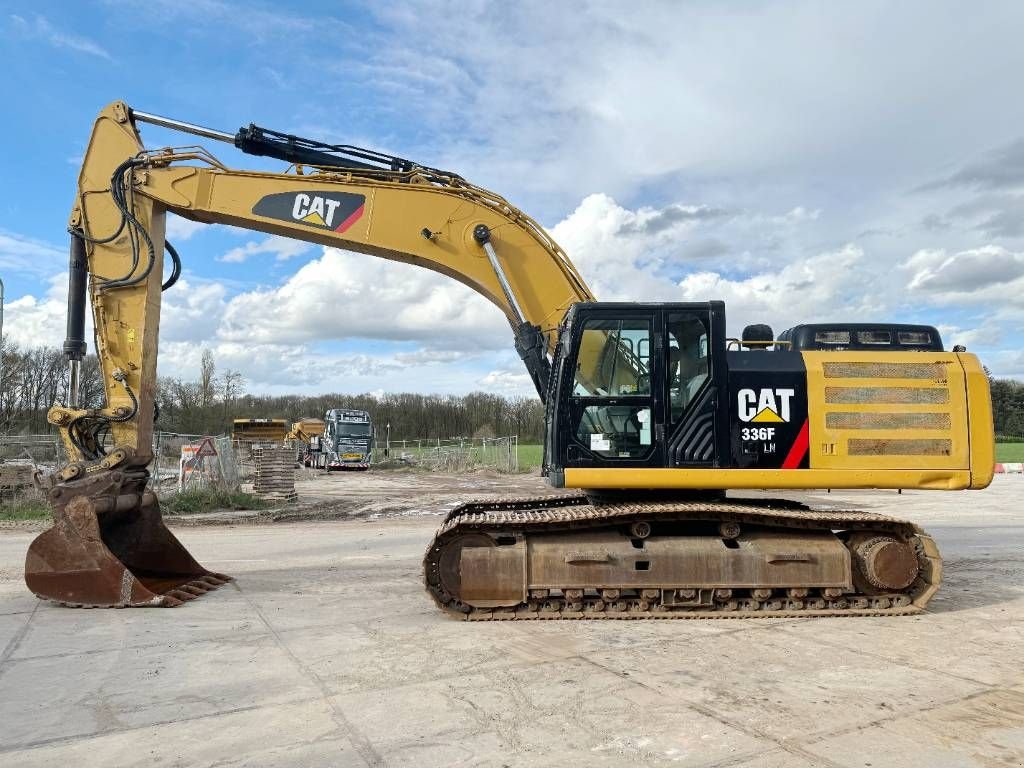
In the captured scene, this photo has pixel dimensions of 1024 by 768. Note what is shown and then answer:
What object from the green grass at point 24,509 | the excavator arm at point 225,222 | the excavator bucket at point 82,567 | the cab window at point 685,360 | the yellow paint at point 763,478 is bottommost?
the green grass at point 24,509

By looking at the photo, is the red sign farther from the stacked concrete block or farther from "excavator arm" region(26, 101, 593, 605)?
"excavator arm" region(26, 101, 593, 605)

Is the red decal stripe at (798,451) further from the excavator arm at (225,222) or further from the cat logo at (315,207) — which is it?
the cat logo at (315,207)

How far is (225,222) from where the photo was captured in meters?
9.48

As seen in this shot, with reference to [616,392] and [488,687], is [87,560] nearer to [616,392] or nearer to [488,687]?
[488,687]

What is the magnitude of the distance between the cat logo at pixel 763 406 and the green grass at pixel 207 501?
15.3 m

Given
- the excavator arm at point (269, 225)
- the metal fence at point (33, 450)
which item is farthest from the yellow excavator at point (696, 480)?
the metal fence at point (33, 450)

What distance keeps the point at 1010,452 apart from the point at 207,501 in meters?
53.5

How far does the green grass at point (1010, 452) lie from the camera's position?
46.7 meters

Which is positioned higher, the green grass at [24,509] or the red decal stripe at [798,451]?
the red decal stripe at [798,451]

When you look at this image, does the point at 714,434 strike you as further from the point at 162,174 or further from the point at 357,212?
the point at 162,174

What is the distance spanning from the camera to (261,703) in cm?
506

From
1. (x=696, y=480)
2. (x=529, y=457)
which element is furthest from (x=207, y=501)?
(x=529, y=457)

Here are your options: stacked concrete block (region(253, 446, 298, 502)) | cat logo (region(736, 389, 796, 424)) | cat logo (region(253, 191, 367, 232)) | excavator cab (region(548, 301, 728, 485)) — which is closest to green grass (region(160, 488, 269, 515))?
stacked concrete block (region(253, 446, 298, 502))

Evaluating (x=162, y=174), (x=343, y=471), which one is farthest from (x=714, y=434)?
(x=343, y=471)
